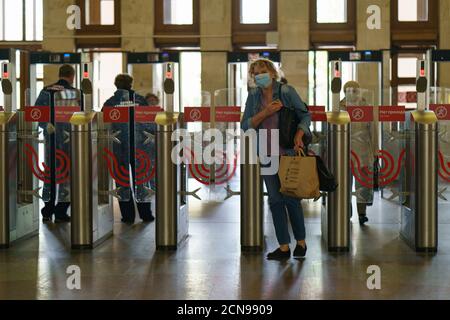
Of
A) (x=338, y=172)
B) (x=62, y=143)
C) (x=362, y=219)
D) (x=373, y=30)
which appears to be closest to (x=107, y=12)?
(x=373, y=30)

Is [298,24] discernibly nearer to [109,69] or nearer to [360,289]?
[109,69]

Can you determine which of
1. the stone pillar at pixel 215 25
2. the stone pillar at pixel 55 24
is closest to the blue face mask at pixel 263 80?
the stone pillar at pixel 215 25

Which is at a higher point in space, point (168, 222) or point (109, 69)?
point (109, 69)

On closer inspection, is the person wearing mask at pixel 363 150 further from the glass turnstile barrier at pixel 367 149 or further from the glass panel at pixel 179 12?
the glass panel at pixel 179 12

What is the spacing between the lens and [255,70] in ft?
18.3

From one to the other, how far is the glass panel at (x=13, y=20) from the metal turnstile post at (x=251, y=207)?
26.1ft

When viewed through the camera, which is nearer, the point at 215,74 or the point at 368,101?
the point at 368,101

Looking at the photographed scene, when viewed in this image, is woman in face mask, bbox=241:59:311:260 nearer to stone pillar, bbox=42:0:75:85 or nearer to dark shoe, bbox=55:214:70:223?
dark shoe, bbox=55:214:70:223

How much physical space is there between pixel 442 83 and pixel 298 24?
2439mm

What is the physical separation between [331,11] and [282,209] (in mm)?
7595

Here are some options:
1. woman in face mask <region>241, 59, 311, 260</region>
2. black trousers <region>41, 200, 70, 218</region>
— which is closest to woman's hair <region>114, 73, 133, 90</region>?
black trousers <region>41, 200, 70, 218</region>

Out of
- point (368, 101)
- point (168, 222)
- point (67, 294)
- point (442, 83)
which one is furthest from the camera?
point (442, 83)
